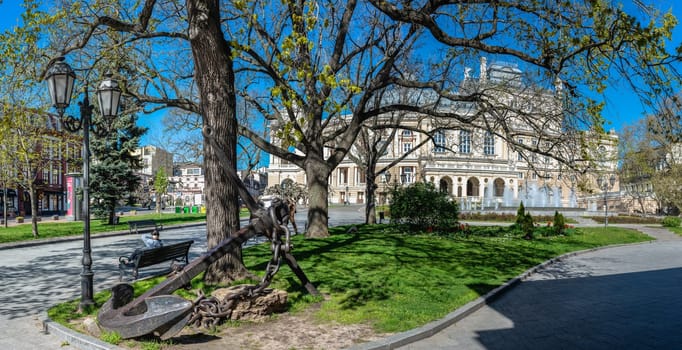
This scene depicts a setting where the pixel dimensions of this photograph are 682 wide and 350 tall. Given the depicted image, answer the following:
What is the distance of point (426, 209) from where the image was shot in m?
18.6

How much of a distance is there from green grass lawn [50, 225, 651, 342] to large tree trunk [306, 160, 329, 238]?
0.79m

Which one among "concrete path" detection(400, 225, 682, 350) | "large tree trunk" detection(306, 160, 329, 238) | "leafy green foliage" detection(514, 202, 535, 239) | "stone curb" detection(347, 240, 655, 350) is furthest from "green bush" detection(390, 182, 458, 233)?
"stone curb" detection(347, 240, 655, 350)

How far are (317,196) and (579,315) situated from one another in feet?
32.2

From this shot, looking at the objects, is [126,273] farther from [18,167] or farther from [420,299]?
[18,167]

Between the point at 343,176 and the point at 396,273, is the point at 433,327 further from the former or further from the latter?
the point at 343,176

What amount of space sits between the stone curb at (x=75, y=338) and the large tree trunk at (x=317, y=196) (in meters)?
10.00

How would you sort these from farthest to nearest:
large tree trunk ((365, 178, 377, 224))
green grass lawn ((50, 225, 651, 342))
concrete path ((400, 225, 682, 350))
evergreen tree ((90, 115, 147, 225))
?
evergreen tree ((90, 115, 147, 225))
large tree trunk ((365, 178, 377, 224))
green grass lawn ((50, 225, 651, 342))
concrete path ((400, 225, 682, 350))

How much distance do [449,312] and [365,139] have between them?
743 inches

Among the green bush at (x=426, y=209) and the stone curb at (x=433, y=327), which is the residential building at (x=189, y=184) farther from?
the stone curb at (x=433, y=327)

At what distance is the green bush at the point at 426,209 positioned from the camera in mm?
18594

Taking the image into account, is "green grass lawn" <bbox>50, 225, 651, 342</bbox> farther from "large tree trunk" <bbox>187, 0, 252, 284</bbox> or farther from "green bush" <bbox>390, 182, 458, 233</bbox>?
"green bush" <bbox>390, 182, 458, 233</bbox>

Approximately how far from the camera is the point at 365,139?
25.2 m

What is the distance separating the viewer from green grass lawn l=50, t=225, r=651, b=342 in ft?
22.2

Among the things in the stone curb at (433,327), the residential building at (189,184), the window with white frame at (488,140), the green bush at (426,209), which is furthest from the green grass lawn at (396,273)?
the residential building at (189,184)
